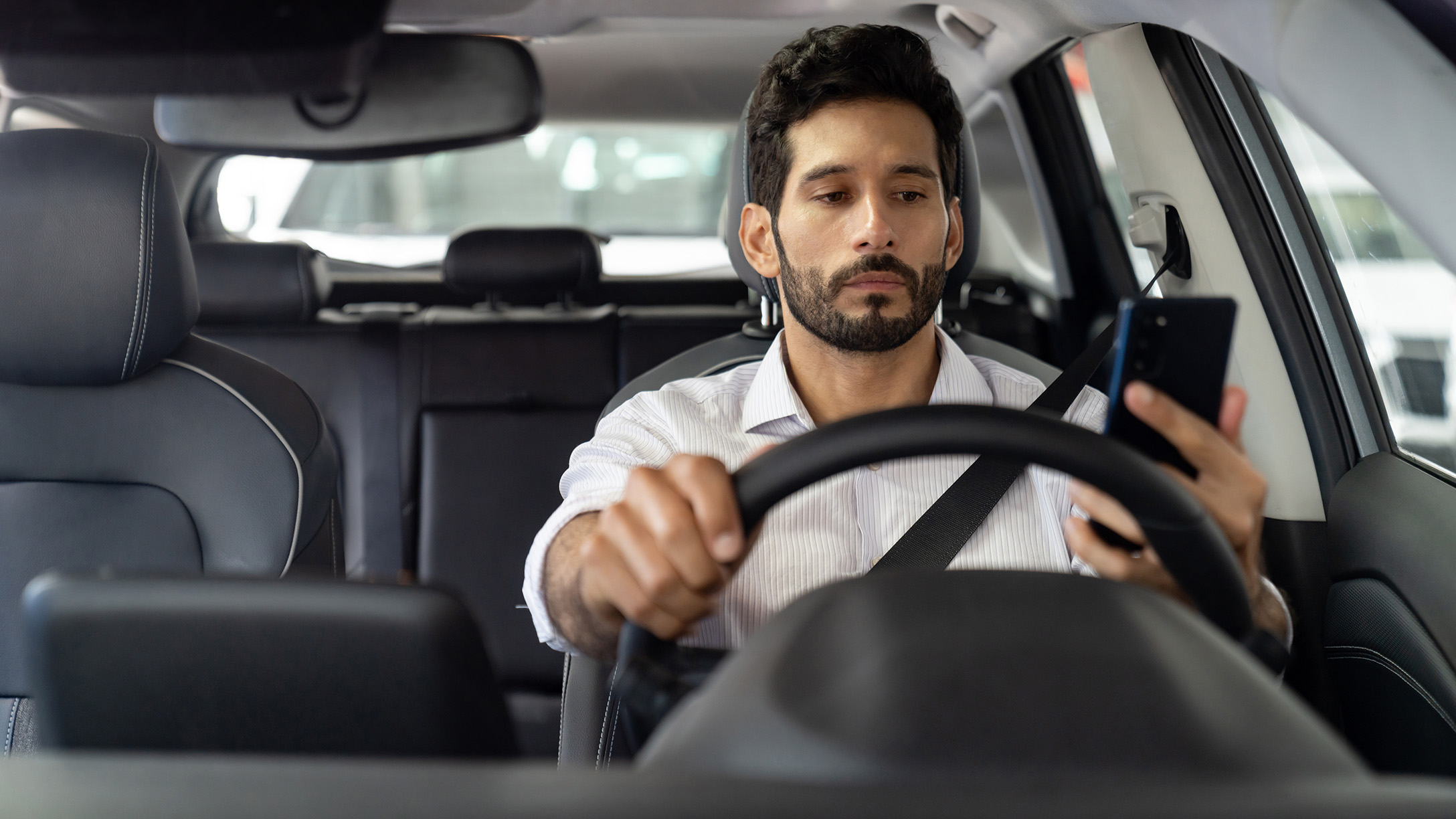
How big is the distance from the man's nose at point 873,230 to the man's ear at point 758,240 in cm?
19

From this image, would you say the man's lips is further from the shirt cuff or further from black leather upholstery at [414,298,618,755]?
black leather upholstery at [414,298,618,755]

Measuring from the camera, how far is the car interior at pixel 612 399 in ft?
1.83

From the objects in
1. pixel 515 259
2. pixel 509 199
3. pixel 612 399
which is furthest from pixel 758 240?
pixel 509 199

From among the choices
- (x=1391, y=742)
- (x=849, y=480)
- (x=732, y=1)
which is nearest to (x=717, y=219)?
(x=732, y=1)

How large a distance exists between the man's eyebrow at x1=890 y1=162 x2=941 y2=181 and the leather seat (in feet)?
2.96

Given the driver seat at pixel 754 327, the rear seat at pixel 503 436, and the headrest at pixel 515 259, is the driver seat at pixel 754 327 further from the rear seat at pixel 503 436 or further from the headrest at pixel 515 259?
the headrest at pixel 515 259

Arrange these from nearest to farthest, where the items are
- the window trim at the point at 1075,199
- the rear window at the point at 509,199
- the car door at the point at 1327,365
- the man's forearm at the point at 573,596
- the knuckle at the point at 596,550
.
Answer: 1. the knuckle at the point at 596,550
2. the man's forearm at the point at 573,596
3. the car door at the point at 1327,365
4. the window trim at the point at 1075,199
5. the rear window at the point at 509,199

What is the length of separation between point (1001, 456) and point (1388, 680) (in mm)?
824

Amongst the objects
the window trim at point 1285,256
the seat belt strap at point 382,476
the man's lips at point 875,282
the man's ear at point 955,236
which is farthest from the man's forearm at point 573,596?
the seat belt strap at point 382,476

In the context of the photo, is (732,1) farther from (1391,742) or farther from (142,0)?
(1391,742)

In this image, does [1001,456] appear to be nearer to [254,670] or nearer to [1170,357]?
[1170,357]

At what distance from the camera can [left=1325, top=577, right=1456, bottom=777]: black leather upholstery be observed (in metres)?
1.13

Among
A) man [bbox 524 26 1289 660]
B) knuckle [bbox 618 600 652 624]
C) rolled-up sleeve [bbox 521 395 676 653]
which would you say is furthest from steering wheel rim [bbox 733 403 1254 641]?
rolled-up sleeve [bbox 521 395 676 653]

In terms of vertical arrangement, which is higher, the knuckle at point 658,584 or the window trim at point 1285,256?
the window trim at point 1285,256
